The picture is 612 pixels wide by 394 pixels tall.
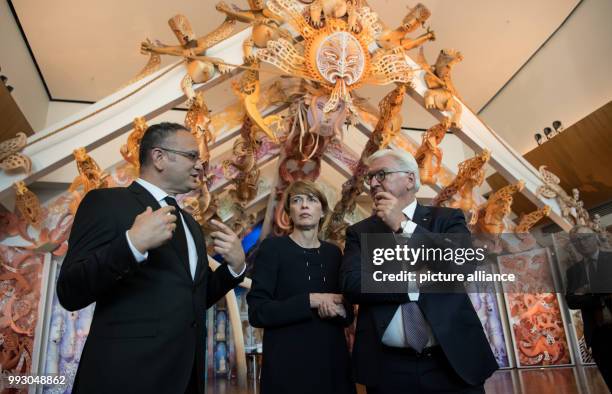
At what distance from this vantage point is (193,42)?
11.7 feet

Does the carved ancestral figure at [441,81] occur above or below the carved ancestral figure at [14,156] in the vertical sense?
above

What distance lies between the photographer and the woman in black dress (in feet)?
5.11

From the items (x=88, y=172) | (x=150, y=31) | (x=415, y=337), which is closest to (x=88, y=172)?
(x=88, y=172)

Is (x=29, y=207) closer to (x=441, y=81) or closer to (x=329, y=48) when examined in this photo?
(x=329, y=48)

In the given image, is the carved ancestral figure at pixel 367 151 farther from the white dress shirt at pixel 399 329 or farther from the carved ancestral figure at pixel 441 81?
the white dress shirt at pixel 399 329

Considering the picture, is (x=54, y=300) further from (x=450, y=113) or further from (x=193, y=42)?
(x=450, y=113)

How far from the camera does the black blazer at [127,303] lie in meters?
1.07

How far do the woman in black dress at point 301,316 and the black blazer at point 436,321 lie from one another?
19 cm

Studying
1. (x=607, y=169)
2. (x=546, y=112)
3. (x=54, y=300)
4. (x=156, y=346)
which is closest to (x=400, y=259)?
(x=156, y=346)

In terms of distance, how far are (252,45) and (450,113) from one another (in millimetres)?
2168

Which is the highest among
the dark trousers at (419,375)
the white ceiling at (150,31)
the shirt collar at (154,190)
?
the white ceiling at (150,31)

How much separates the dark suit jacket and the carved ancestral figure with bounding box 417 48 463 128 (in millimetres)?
2449

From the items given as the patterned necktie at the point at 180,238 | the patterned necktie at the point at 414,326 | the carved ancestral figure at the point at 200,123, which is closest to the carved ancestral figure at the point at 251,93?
the carved ancestral figure at the point at 200,123

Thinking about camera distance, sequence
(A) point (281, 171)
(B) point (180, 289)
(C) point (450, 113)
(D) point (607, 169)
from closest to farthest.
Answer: (B) point (180, 289)
(C) point (450, 113)
(A) point (281, 171)
(D) point (607, 169)
